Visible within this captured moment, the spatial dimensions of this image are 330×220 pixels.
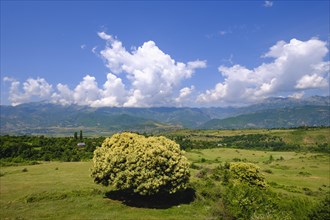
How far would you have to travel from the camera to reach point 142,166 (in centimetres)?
4075

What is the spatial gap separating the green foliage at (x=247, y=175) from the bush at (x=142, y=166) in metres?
18.0

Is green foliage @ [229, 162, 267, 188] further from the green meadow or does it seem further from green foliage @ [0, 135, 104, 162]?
green foliage @ [0, 135, 104, 162]

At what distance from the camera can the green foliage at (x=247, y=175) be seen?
57784 mm

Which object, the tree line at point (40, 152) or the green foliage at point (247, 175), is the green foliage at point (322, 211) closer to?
the green foliage at point (247, 175)

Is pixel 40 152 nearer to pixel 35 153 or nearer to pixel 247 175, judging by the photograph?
pixel 35 153

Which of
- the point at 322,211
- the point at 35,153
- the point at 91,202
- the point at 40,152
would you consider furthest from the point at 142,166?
the point at 40,152

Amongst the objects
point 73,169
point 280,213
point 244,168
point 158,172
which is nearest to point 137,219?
point 158,172

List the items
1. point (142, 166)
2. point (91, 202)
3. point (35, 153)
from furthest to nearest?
point (35, 153) < point (91, 202) < point (142, 166)

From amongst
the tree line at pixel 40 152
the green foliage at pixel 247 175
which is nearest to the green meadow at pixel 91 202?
the green foliage at pixel 247 175

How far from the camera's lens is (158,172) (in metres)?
41.2

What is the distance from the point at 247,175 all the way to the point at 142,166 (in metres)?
26.0

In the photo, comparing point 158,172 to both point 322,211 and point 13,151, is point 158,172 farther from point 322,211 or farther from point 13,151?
point 13,151

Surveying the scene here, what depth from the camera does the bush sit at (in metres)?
40.4

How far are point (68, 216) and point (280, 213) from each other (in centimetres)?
2335
